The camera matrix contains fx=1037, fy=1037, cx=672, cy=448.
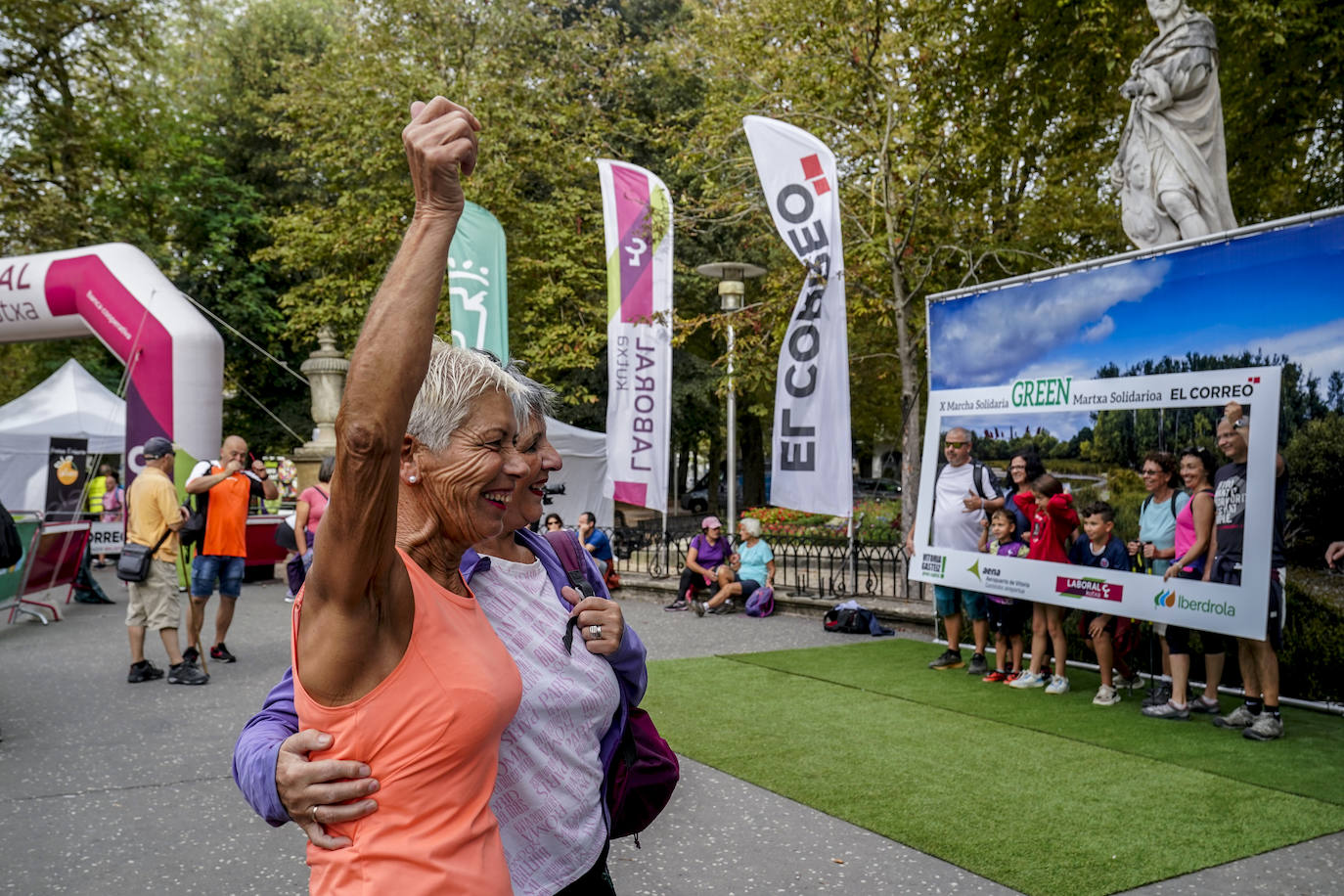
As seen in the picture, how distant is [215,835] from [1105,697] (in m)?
5.99

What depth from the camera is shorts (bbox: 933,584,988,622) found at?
9.00m

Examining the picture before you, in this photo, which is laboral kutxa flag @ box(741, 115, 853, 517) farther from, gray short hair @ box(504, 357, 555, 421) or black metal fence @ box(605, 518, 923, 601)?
gray short hair @ box(504, 357, 555, 421)

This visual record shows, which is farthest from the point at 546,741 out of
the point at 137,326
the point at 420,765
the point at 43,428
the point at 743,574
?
the point at 43,428

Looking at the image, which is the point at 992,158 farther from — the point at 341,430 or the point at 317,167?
the point at 317,167

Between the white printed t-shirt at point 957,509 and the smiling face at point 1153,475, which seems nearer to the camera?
the smiling face at point 1153,475

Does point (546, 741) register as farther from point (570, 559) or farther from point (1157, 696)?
point (1157, 696)

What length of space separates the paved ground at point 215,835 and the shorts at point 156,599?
2.30 feet

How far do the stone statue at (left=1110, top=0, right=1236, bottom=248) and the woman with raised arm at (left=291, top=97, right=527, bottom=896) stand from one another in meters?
8.53

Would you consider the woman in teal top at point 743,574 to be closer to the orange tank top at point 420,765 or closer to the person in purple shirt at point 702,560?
the person in purple shirt at point 702,560

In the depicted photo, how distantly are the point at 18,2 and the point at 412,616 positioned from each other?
924 inches

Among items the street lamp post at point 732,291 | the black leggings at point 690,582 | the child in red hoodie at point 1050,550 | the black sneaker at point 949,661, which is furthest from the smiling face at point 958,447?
the black leggings at point 690,582

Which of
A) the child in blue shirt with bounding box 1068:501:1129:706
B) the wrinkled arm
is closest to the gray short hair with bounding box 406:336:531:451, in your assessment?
the wrinkled arm

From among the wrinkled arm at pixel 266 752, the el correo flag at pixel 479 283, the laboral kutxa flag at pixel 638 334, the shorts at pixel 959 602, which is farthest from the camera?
the laboral kutxa flag at pixel 638 334

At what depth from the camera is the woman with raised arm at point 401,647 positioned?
1.38m
